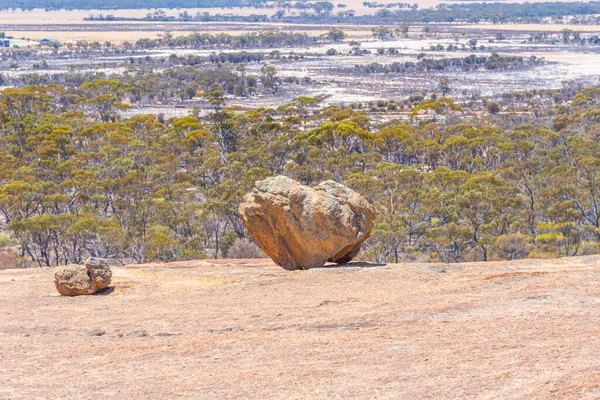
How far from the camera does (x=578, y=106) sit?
65500mm

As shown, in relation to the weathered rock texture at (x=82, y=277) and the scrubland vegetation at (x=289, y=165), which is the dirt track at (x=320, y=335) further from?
the scrubland vegetation at (x=289, y=165)

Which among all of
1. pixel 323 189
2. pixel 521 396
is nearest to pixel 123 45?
pixel 323 189

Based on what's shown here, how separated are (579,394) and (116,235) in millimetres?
22897

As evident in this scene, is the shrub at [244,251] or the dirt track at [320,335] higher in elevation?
the dirt track at [320,335]

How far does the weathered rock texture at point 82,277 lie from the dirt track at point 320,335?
44 cm

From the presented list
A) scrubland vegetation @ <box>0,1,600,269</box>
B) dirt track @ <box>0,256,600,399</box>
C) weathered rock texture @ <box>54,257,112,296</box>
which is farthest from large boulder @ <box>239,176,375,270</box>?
scrubland vegetation @ <box>0,1,600,269</box>

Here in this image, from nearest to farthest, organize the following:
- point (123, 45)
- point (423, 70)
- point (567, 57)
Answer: point (423, 70), point (567, 57), point (123, 45)

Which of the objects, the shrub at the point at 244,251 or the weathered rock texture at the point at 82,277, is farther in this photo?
the shrub at the point at 244,251

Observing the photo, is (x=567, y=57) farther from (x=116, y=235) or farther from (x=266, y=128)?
(x=116, y=235)

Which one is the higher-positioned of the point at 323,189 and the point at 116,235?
the point at 323,189

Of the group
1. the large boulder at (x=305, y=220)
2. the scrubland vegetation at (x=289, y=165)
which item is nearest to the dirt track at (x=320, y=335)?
the large boulder at (x=305, y=220)

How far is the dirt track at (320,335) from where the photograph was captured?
10.4 m

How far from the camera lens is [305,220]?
63.0ft

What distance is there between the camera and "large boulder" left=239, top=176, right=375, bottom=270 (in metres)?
19.1
